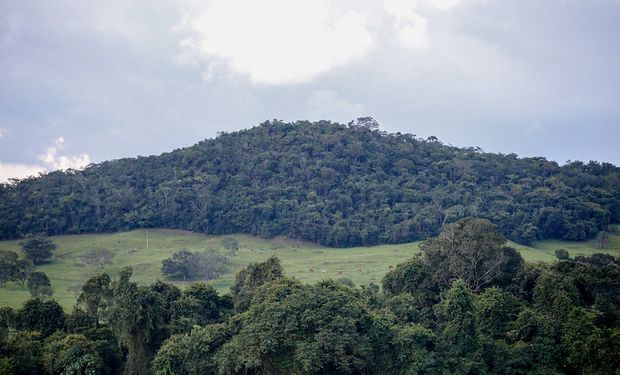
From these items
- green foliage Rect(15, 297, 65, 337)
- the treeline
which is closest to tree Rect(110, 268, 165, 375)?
the treeline

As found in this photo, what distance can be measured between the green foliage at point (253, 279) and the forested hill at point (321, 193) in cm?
4669

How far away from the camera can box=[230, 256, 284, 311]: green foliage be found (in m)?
39.2

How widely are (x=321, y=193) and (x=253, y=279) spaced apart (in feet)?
204

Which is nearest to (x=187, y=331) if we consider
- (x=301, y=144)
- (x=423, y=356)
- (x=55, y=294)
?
(x=423, y=356)

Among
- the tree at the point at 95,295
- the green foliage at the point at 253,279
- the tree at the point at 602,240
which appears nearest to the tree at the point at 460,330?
the green foliage at the point at 253,279

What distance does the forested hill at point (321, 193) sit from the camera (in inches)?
3484

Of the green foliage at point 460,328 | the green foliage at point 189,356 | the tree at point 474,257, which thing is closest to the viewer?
the green foliage at point 189,356

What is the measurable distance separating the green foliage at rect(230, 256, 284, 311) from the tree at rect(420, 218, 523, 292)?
39.4 ft

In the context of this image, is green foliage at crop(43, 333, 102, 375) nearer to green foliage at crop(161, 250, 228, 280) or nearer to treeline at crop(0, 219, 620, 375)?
treeline at crop(0, 219, 620, 375)

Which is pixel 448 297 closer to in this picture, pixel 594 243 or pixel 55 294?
pixel 55 294

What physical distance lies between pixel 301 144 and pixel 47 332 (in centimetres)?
8226

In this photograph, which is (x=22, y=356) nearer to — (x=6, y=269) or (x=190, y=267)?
(x=6, y=269)

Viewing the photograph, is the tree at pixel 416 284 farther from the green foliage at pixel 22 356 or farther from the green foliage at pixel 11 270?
the green foliage at pixel 11 270

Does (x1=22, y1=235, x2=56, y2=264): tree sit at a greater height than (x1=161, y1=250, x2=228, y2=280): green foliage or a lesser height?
greater
